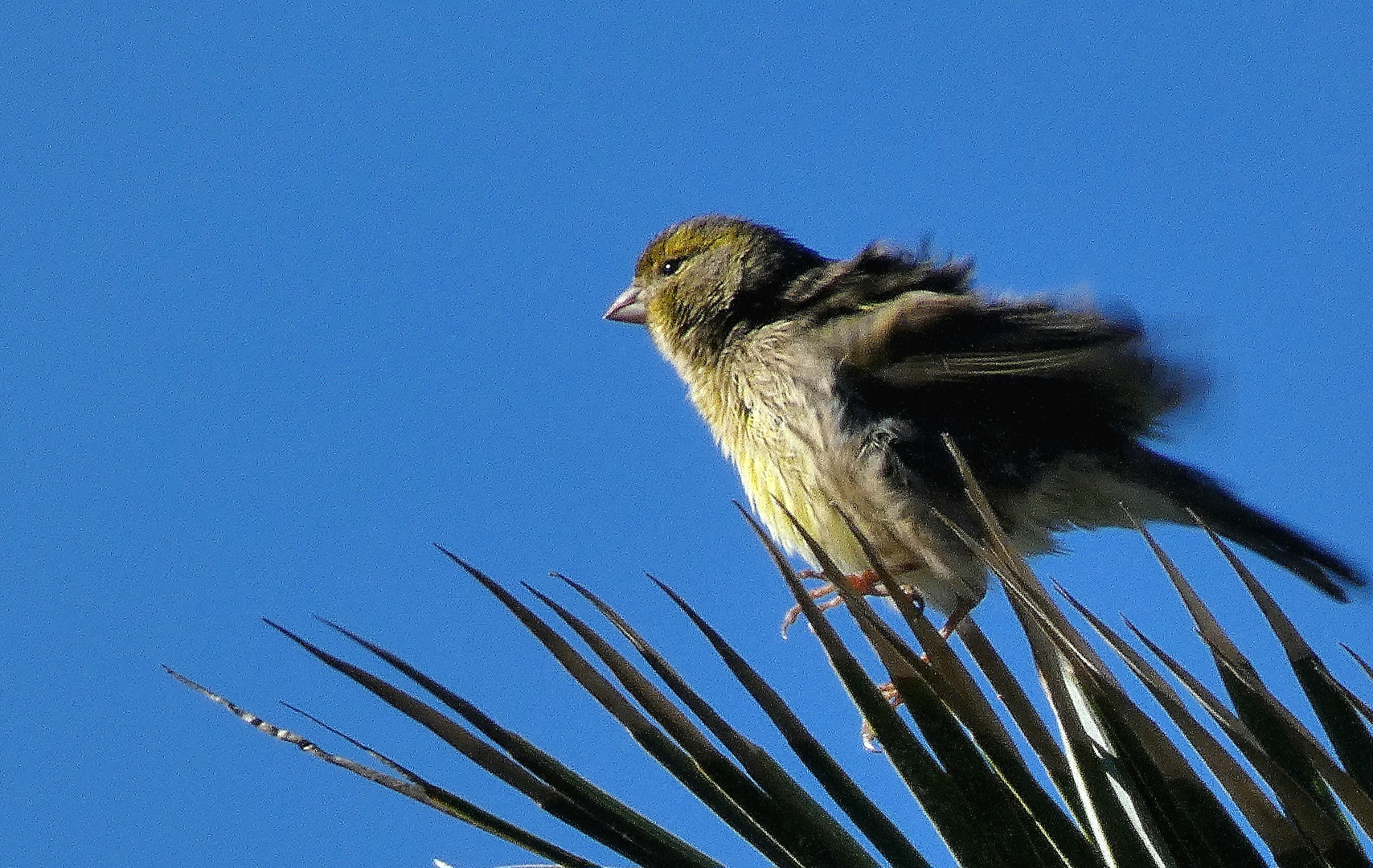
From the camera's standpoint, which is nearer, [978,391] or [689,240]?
[978,391]

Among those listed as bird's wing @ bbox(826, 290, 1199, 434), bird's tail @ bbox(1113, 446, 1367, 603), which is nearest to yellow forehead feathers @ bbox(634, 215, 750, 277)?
bird's wing @ bbox(826, 290, 1199, 434)

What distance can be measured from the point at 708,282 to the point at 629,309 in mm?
515

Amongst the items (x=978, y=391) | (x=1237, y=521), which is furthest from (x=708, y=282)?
(x=1237, y=521)

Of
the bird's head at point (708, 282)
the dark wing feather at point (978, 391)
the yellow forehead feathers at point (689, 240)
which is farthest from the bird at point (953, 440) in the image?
the yellow forehead feathers at point (689, 240)

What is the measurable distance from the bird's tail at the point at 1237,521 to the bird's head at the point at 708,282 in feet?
4.54

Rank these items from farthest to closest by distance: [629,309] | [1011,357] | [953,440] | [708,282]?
[629,309]
[708,282]
[953,440]
[1011,357]

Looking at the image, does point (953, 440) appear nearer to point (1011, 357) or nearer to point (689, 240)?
point (1011, 357)

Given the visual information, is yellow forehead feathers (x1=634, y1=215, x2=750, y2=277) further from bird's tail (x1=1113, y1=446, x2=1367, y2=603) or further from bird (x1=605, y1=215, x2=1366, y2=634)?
bird's tail (x1=1113, y1=446, x2=1367, y2=603)

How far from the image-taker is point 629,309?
6023 mm

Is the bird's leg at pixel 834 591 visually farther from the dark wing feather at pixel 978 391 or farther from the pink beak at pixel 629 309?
the pink beak at pixel 629 309

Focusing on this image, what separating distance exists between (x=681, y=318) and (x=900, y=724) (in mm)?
3844

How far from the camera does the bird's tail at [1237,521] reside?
14.6ft

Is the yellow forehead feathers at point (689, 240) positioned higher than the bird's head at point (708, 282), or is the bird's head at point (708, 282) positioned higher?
the yellow forehead feathers at point (689, 240)

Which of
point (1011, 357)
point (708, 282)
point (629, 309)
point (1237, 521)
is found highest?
point (629, 309)
